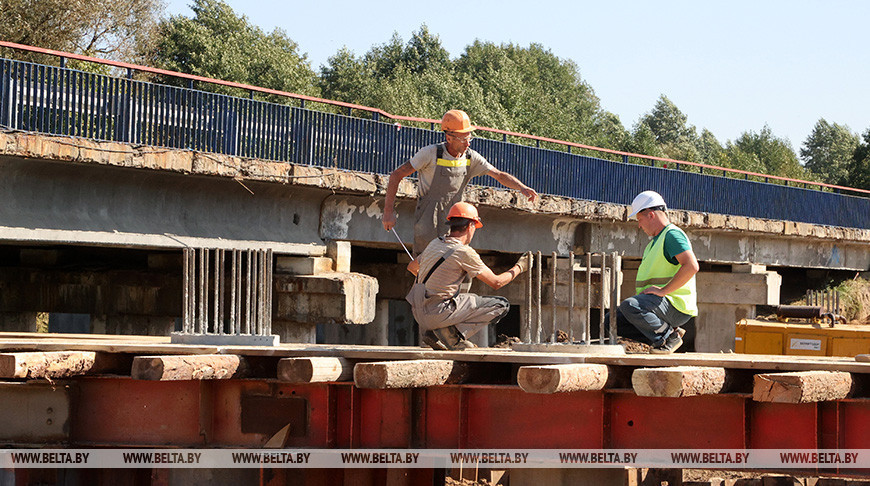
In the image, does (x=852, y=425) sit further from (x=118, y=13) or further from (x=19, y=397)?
(x=118, y=13)

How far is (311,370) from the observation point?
8352 mm

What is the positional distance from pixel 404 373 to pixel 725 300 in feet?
72.7

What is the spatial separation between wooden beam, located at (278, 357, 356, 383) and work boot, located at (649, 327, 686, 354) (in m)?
2.59

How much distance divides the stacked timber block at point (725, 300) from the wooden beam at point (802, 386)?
20863mm

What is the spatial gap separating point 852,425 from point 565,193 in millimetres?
16910

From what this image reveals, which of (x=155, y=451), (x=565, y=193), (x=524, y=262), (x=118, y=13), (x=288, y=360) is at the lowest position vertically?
(x=155, y=451)

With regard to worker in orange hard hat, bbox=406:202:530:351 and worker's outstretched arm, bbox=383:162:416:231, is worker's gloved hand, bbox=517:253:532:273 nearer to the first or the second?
worker in orange hard hat, bbox=406:202:530:351

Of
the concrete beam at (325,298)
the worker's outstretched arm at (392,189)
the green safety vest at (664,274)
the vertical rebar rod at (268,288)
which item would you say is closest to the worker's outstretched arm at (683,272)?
the green safety vest at (664,274)

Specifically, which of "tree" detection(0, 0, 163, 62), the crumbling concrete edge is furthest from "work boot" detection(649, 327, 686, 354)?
"tree" detection(0, 0, 163, 62)

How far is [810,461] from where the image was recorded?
7660 mm

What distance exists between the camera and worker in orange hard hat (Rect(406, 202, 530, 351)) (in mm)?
9117

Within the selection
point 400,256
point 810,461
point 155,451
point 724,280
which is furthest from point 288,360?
point 724,280

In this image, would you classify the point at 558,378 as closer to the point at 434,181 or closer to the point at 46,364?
the point at 434,181

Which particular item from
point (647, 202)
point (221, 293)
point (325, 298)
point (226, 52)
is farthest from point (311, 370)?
point (226, 52)
